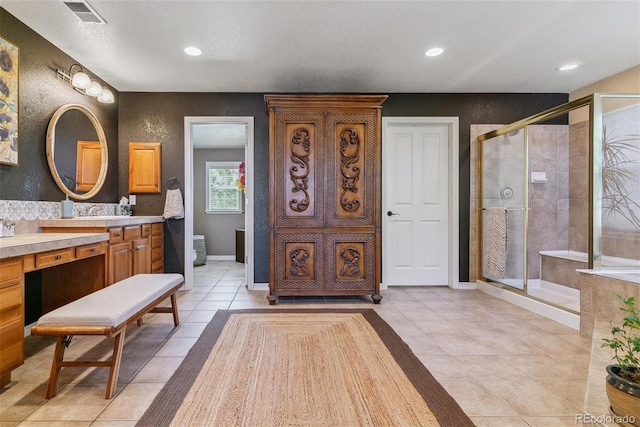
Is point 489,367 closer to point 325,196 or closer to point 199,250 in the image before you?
point 325,196

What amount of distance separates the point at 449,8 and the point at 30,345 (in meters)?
4.10

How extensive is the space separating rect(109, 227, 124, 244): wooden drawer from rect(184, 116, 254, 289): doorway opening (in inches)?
42.8

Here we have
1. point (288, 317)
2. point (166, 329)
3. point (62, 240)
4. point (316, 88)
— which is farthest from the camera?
point (316, 88)

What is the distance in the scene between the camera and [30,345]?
7.59 ft

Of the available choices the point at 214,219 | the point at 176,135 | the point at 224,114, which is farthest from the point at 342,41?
the point at 214,219

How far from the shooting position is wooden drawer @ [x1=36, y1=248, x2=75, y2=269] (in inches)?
73.5

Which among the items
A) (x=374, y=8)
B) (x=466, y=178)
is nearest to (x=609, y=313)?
(x=466, y=178)

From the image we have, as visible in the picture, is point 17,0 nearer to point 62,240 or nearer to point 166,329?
point 62,240

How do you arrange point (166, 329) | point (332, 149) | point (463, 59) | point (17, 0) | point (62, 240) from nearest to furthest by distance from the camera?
point (62, 240) → point (17, 0) → point (166, 329) → point (463, 59) → point (332, 149)

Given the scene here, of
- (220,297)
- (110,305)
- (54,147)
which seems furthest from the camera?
(220,297)

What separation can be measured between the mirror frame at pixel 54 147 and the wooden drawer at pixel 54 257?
118 centimetres

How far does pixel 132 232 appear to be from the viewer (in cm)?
310

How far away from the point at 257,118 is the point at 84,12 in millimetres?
1945

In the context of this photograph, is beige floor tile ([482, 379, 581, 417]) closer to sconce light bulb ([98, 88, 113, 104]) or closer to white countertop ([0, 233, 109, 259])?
white countertop ([0, 233, 109, 259])
